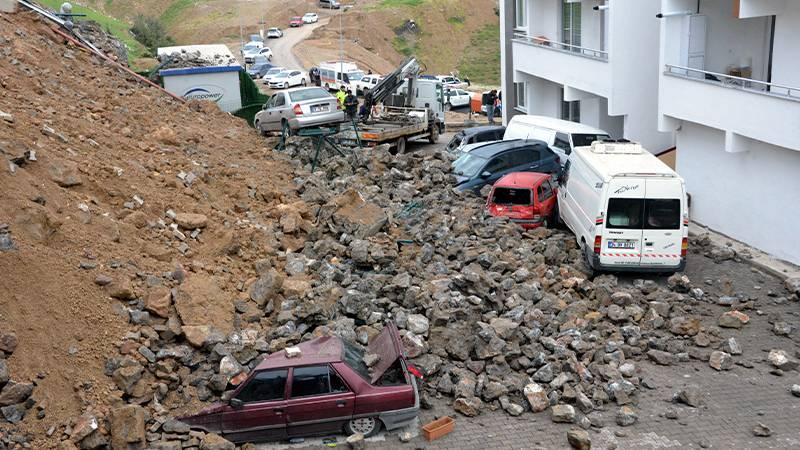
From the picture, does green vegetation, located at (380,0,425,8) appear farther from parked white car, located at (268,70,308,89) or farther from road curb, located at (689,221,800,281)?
road curb, located at (689,221,800,281)

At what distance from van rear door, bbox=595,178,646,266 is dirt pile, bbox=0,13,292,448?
246 inches

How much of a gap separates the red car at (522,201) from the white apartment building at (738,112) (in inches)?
157

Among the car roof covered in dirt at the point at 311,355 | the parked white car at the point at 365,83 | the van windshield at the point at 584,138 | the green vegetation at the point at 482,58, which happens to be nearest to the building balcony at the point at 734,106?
the van windshield at the point at 584,138

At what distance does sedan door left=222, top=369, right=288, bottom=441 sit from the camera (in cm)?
935

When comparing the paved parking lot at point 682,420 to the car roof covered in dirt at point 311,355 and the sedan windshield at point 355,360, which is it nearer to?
the sedan windshield at point 355,360

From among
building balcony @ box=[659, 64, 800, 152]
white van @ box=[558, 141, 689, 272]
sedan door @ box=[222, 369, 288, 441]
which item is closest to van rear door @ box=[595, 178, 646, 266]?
white van @ box=[558, 141, 689, 272]

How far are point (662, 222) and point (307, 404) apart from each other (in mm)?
8137

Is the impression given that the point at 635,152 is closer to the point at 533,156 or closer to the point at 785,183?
the point at 785,183

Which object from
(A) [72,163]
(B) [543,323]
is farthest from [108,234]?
(B) [543,323]

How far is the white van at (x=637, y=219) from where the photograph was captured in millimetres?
14438

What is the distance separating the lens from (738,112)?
55.0ft

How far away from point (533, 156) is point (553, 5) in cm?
1090

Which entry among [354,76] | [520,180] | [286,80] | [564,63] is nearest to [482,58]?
[354,76]

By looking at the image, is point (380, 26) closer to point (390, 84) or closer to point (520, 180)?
point (390, 84)
